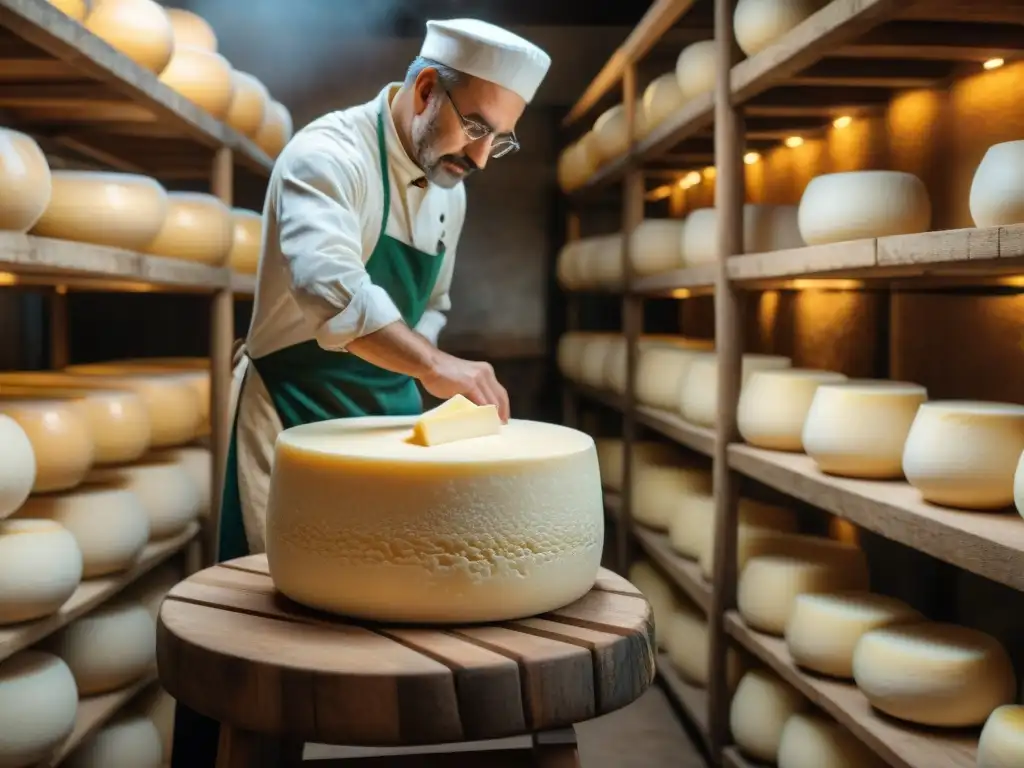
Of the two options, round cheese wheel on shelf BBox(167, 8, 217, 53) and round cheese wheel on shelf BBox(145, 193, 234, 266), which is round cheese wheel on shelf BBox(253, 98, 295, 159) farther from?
round cheese wheel on shelf BBox(145, 193, 234, 266)

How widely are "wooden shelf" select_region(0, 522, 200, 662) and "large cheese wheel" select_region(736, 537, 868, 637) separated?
133 centimetres

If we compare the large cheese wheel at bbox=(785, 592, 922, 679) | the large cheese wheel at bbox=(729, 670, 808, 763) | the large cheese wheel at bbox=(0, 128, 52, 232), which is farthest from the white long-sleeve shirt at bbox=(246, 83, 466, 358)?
the large cheese wheel at bbox=(729, 670, 808, 763)

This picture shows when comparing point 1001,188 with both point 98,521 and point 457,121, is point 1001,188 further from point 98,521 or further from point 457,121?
point 98,521

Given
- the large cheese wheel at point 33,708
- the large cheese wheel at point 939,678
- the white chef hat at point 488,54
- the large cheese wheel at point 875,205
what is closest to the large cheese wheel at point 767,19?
the large cheese wheel at point 875,205

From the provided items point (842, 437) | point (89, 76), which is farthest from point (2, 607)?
point (842, 437)

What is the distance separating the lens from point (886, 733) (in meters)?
1.64

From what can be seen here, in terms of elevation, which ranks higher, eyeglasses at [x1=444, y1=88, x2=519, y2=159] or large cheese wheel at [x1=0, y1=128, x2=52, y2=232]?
eyeglasses at [x1=444, y1=88, x2=519, y2=159]

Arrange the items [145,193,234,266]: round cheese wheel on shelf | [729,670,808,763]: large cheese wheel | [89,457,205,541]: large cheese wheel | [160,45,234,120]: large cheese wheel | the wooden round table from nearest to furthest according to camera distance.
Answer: the wooden round table < [729,670,808,763]: large cheese wheel < [89,457,205,541]: large cheese wheel < [145,193,234,266]: round cheese wheel on shelf < [160,45,234,120]: large cheese wheel

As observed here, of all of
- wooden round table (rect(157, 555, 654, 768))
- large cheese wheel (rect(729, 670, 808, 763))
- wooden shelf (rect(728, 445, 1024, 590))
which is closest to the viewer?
wooden round table (rect(157, 555, 654, 768))

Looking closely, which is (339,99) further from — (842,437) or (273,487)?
(273,487)

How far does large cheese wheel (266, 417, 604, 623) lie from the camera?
0.96 metres

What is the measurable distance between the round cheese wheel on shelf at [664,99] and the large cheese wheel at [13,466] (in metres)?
2.01

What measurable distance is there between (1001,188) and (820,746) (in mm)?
1077

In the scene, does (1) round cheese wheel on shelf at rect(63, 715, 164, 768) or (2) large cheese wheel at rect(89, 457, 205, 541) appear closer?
(1) round cheese wheel on shelf at rect(63, 715, 164, 768)
